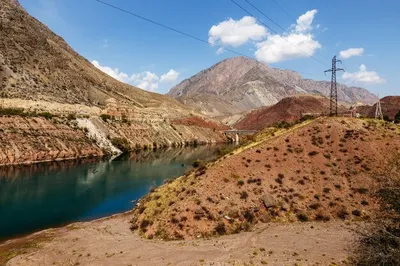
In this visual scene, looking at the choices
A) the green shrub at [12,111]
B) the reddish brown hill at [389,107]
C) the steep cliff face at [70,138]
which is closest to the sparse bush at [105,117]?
the steep cliff face at [70,138]

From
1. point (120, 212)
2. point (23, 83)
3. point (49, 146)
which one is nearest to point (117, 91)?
point (23, 83)

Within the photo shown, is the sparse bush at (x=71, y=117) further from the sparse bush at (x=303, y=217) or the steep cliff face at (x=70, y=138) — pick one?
the sparse bush at (x=303, y=217)

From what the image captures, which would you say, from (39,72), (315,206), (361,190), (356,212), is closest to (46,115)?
(39,72)

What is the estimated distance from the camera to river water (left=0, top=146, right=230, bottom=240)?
38.1m

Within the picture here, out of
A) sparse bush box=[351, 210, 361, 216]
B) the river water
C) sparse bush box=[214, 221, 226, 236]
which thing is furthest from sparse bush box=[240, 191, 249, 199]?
the river water

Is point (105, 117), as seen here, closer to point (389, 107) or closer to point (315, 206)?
point (315, 206)

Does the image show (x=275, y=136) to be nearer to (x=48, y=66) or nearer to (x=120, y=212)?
(x=120, y=212)

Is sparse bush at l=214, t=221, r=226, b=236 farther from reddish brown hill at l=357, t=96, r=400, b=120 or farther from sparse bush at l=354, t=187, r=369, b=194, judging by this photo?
reddish brown hill at l=357, t=96, r=400, b=120

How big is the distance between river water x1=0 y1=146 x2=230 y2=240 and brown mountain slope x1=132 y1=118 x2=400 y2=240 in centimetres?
1046

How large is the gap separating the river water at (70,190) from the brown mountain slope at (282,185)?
10463mm

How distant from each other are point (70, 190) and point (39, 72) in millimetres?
84414

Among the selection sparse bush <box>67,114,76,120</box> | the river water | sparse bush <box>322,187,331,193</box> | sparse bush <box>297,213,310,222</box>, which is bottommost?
the river water

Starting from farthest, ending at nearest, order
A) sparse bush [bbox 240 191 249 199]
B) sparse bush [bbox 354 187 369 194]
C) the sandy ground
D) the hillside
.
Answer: the hillside
sparse bush [bbox 354 187 369 194]
sparse bush [bbox 240 191 249 199]
the sandy ground

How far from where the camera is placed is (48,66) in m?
131
